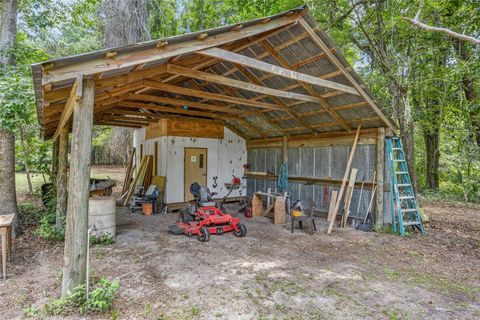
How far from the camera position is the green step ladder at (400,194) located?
18.3ft

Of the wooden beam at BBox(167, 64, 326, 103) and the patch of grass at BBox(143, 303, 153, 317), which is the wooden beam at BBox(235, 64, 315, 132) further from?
the patch of grass at BBox(143, 303, 153, 317)

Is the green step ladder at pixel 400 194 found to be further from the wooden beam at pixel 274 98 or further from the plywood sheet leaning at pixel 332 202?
the wooden beam at pixel 274 98

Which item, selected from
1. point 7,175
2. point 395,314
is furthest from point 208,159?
point 395,314

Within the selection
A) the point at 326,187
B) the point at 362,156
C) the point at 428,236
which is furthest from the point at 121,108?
the point at 428,236

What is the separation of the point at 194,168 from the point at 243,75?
372 cm

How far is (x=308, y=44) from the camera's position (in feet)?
15.0

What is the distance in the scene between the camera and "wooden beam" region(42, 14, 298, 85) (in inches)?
97.6

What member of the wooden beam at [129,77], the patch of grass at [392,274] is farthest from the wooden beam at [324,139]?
the wooden beam at [129,77]

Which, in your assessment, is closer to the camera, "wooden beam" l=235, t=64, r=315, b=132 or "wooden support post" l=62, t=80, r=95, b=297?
"wooden support post" l=62, t=80, r=95, b=297

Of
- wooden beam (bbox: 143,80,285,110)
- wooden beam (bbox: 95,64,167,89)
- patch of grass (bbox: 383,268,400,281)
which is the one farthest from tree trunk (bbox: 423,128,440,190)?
wooden beam (bbox: 95,64,167,89)

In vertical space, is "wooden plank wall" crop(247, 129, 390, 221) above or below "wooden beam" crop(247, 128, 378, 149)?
below

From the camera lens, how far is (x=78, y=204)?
269cm

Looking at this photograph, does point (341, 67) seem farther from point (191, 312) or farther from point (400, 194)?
point (191, 312)

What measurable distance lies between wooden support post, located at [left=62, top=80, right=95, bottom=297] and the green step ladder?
18.5 ft
